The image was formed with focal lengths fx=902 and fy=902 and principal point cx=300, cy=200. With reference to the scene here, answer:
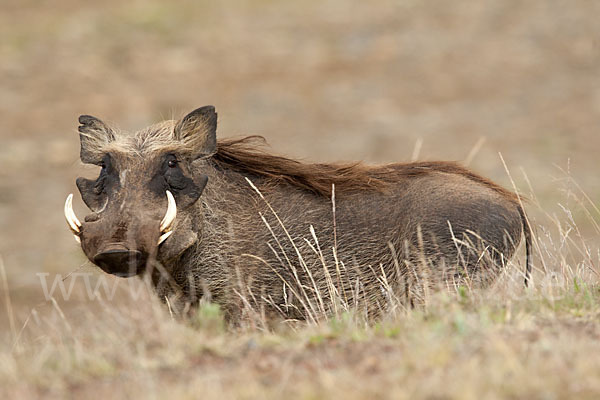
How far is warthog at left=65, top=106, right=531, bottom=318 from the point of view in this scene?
497 centimetres

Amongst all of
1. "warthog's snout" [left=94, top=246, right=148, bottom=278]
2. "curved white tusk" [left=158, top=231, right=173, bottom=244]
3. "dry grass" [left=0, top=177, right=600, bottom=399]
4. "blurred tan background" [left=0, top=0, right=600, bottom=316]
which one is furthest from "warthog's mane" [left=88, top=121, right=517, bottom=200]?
"blurred tan background" [left=0, top=0, right=600, bottom=316]

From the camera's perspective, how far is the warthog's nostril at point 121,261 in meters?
4.44

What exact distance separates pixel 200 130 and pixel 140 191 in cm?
62

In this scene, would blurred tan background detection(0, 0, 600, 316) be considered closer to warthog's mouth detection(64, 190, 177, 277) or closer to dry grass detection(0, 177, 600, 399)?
warthog's mouth detection(64, 190, 177, 277)

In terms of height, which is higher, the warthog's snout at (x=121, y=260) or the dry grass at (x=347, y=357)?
the warthog's snout at (x=121, y=260)

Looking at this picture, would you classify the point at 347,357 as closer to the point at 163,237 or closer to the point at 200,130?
the point at 163,237

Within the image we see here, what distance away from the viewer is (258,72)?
19.3m

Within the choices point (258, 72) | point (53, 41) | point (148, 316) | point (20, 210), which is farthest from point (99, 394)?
point (53, 41)

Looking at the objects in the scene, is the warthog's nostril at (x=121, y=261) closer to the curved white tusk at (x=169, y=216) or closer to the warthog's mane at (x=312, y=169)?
the curved white tusk at (x=169, y=216)

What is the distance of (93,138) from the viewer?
17.6 ft

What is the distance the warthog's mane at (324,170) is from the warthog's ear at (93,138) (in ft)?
2.21

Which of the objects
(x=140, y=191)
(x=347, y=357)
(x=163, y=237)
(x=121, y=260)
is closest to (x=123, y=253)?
(x=121, y=260)

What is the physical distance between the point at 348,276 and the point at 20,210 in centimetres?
987

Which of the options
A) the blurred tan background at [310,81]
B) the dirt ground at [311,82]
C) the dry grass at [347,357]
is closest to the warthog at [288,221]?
the dry grass at [347,357]
